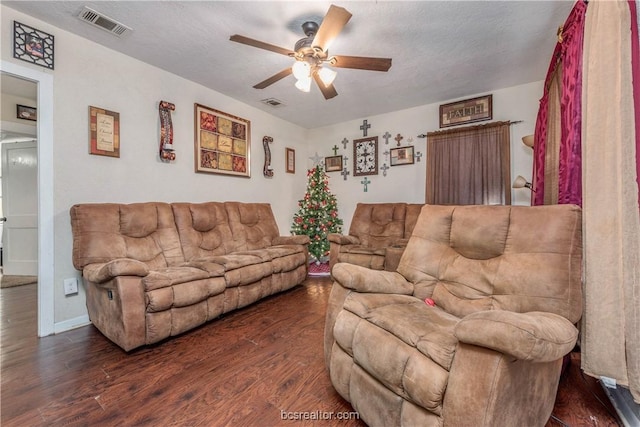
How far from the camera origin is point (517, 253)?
1396mm

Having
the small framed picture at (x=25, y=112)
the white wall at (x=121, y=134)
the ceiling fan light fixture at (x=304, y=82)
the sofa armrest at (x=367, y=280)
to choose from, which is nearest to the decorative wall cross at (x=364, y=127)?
the white wall at (x=121, y=134)

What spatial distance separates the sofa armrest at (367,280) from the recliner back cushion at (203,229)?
1.96m

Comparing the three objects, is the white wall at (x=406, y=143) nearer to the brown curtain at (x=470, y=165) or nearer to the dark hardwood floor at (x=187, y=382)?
the brown curtain at (x=470, y=165)

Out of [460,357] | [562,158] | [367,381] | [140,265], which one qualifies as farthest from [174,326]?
[562,158]

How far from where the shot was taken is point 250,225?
365cm

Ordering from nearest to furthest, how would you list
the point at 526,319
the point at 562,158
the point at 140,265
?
the point at 526,319 → the point at 562,158 → the point at 140,265

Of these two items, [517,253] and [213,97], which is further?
[213,97]

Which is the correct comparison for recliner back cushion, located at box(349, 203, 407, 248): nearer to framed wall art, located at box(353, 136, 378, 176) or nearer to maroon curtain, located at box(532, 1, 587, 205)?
framed wall art, located at box(353, 136, 378, 176)

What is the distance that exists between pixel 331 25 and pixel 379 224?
108 inches

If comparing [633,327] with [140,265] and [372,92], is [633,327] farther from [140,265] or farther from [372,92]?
[372,92]

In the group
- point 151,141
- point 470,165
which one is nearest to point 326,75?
point 151,141

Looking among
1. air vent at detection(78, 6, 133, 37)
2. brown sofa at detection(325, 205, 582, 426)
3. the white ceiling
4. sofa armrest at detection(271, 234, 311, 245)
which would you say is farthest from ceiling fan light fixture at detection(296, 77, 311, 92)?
sofa armrest at detection(271, 234, 311, 245)

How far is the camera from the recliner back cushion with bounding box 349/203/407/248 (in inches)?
151

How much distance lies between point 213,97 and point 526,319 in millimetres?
3863
